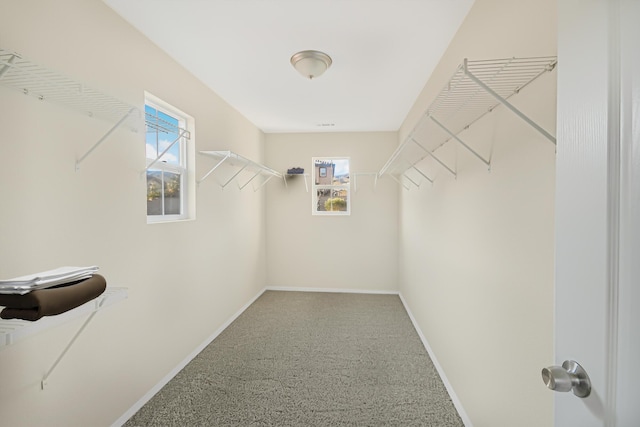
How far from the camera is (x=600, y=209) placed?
1.73 feet

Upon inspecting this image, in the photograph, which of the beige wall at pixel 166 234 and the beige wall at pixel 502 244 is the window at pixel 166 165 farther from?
the beige wall at pixel 502 244

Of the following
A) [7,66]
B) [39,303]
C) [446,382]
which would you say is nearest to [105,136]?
[7,66]

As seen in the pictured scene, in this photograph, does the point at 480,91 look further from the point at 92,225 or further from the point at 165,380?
the point at 165,380

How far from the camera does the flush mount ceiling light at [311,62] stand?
2.29 metres

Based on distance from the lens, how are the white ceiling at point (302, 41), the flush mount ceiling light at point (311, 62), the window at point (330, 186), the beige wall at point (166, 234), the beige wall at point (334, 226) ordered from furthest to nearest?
1. the window at point (330, 186)
2. the beige wall at point (334, 226)
3. the flush mount ceiling light at point (311, 62)
4. the white ceiling at point (302, 41)
5. the beige wall at point (166, 234)

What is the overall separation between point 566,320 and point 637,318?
0.16m

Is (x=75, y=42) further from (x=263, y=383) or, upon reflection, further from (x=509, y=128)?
(x=263, y=383)

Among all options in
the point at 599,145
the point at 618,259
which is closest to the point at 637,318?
the point at 618,259

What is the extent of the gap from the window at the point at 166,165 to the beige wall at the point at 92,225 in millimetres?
114

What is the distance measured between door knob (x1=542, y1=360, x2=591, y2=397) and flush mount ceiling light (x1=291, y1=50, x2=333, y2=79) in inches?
89.5

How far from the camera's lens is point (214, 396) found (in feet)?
7.11

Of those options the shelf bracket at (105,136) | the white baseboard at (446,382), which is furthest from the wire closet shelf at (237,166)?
the white baseboard at (446,382)

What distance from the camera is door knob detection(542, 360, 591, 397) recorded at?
557mm

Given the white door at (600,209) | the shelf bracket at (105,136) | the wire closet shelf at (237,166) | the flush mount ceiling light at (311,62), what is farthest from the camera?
the wire closet shelf at (237,166)
